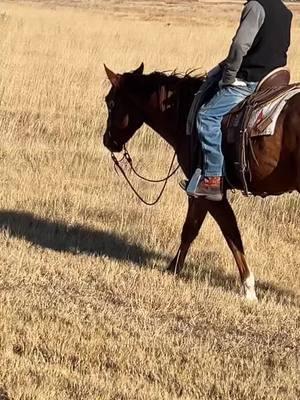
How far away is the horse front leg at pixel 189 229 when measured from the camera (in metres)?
7.52

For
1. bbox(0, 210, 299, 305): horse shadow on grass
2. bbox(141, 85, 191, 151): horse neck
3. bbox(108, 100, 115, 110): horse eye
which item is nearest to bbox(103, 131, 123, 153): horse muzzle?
bbox(108, 100, 115, 110): horse eye

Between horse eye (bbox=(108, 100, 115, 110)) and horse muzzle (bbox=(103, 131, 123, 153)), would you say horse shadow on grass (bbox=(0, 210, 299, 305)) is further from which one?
horse eye (bbox=(108, 100, 115, 110))

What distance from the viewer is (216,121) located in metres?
6.71

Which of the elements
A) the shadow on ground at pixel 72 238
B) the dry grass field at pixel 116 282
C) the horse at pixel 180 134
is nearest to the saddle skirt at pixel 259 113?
the horse at pixel 180 134

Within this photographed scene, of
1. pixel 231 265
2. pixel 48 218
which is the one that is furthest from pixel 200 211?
pixel 48 218

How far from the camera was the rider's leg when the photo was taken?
670 centimetres

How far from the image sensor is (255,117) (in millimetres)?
6320

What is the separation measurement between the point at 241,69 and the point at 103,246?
2.63 m

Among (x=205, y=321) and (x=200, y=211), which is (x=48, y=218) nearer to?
(x=200, y=211)

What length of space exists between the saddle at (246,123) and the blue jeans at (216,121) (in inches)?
2.1

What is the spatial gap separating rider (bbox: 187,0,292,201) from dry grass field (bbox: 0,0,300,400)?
3.30 feet

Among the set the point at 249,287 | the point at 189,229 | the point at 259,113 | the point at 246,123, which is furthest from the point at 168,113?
the point at 249,287

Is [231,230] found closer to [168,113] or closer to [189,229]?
[189,229]

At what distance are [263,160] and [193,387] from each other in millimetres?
2290
